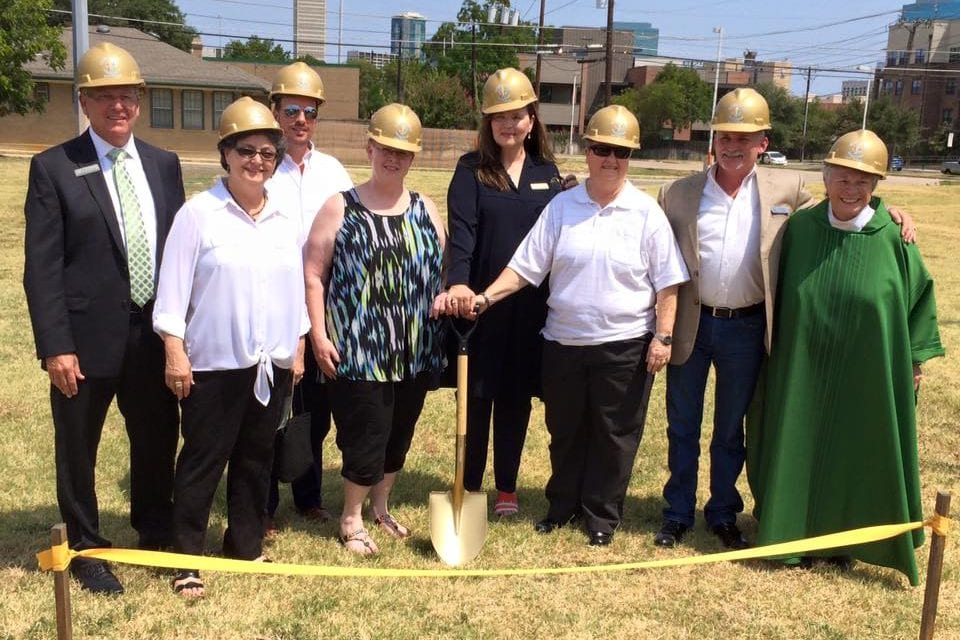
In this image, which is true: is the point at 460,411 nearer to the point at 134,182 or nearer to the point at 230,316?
the point at 230,316

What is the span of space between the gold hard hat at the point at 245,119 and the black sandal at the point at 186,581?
1.84 m

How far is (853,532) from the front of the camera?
4.11 metres

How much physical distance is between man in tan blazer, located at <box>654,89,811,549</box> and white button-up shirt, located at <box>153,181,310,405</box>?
1.81 m

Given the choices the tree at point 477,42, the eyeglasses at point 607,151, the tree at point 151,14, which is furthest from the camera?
the tree at point 151,14

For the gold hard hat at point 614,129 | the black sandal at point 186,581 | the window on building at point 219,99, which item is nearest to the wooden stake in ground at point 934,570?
the gold hard hat at point 614,129

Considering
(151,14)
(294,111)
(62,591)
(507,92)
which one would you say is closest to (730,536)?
(507,92)

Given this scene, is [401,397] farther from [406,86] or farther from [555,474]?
[406,86]

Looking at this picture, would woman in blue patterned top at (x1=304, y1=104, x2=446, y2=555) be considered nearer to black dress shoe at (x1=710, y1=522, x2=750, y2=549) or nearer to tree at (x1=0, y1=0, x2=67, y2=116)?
black dress shoe at (x1=710, y1=522, x2=750, y2=549)

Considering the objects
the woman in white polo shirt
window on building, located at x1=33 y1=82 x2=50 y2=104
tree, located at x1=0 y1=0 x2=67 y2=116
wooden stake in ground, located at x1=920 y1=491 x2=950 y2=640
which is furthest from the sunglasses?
window on building, located at x1=33 y1=82 x2=50 y2=104

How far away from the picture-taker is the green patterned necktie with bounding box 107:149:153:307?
3.88m

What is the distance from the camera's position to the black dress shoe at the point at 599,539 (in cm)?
493

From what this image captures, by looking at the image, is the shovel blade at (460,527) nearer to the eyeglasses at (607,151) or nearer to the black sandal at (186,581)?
the black sandal at (186,581)

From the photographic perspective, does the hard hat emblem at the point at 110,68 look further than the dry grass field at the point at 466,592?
No

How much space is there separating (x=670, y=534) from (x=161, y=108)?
3671cm
